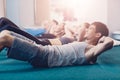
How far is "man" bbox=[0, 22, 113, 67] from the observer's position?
107cm

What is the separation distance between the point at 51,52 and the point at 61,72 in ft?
0.47

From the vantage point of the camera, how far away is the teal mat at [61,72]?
0.96 m

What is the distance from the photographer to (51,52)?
44.9 inches

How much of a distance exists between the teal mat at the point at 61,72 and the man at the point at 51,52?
42 millimetres

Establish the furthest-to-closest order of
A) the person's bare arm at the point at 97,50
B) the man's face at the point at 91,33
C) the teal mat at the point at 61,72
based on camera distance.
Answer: the man's face at the point at 91,33, the person's bare arm at the point at 97,50, the teal mat at the point at 61,72

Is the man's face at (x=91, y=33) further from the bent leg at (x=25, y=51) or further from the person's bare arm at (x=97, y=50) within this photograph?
the bent leg at (x=25, y=51)

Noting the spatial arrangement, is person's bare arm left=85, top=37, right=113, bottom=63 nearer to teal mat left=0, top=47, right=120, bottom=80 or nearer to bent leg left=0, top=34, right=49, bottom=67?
teal mat left=0, top=47, right=120, bottom=80

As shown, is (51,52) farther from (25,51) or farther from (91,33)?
(91,33)

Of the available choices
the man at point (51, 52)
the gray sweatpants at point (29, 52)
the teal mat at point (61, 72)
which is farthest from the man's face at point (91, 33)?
the gray sweatpants at point (29, 52)

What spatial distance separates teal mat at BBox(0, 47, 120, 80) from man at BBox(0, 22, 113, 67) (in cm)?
4

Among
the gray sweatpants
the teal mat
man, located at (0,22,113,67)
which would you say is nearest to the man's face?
man, located at (0,22,113,67)

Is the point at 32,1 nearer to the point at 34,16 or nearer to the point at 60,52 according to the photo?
the point at 34,16

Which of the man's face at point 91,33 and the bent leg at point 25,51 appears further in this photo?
the man's face at point 91,33

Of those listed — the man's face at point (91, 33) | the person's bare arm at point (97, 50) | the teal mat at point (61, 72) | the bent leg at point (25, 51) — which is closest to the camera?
the teal mat at point (61, 72)
